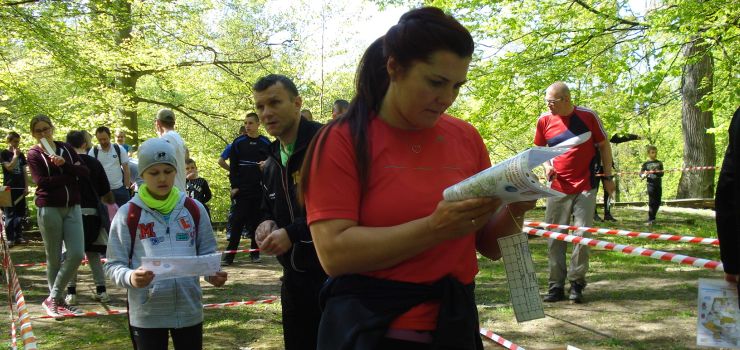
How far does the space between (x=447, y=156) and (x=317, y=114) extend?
79.0ft

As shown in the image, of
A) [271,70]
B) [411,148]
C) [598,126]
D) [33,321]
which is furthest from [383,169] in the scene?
[271,70]

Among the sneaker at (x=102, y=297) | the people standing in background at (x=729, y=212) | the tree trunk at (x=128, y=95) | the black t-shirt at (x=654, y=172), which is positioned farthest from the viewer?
the tree trunk at (x=128, y=95)

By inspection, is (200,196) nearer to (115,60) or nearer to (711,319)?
(115,60)

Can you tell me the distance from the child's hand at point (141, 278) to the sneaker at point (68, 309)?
14.2ft

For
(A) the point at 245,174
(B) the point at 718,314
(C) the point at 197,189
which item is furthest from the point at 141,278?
(C) the point at 197,189

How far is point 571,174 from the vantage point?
22.8 ft

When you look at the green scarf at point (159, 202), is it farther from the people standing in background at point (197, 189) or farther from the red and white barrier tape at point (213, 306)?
the people standing in background at point (197, 189)

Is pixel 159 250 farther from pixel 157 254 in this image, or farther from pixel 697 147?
pixel 697 147

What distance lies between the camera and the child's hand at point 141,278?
10.5 ft

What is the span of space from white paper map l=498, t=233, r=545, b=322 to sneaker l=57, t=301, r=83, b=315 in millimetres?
6022

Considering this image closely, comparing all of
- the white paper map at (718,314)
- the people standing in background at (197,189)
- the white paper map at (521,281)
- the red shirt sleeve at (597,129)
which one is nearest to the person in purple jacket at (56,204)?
the people standing in background at (197,189)

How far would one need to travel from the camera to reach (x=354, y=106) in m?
2.07

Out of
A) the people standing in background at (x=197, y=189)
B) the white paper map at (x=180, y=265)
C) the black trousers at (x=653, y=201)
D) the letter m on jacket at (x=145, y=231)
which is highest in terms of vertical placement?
the people standing in background at (x=197, y=189)

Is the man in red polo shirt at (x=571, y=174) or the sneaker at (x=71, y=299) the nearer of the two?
the man in red polo shirt at (x=571, y=174)
